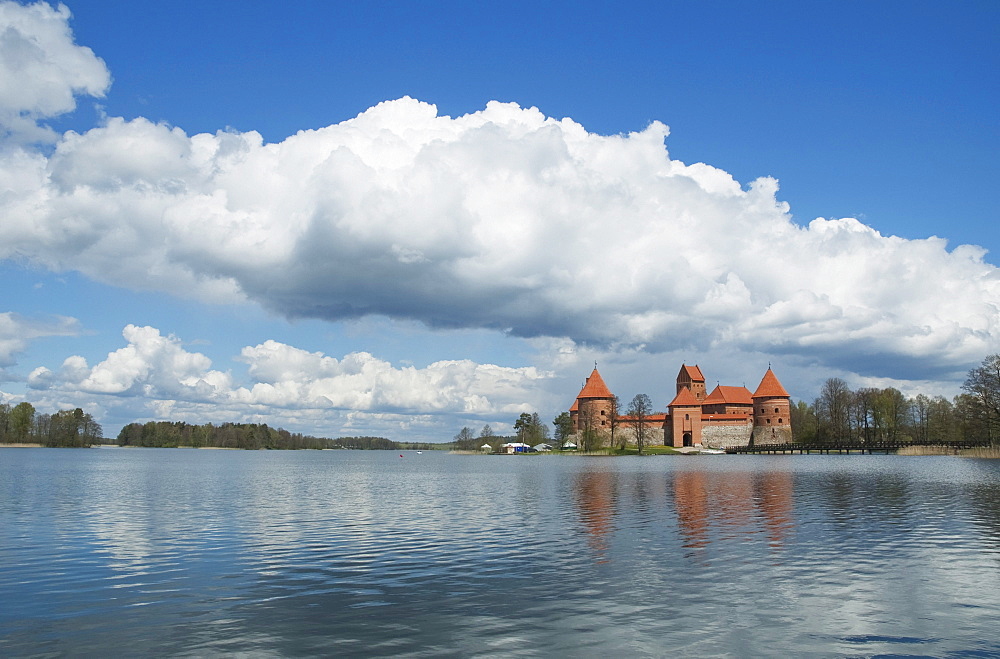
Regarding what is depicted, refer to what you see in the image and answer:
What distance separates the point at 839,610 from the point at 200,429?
205877 millimetres

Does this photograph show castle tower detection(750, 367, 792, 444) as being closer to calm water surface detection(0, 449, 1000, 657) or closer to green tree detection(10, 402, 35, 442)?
calm water surface detection(0, 449, 1000, 657)

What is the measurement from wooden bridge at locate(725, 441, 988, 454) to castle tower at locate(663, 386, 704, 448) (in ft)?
30.7

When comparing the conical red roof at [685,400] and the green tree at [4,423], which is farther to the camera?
the green tree at [4,423]

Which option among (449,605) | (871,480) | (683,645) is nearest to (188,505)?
(449,605)

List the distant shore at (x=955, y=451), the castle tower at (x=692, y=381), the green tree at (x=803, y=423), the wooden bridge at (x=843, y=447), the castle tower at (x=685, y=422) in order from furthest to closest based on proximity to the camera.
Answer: the castle tower at (x=692, y=381) → the castle tower at (x=685, y=422) → the green tree at (x=803, y=423) → the wooden bridge at (x=843, y=447) → the distant shore at (x=955, y=451)

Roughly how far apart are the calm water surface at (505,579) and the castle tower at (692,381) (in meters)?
123

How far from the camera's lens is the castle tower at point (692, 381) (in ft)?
493

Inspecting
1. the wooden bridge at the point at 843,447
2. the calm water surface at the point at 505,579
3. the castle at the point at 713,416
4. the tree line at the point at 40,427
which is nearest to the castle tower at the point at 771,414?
the castle at the point at 713,416

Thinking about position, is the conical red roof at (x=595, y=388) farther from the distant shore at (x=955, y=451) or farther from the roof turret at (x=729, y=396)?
the distant shore at (x=955, y=451)

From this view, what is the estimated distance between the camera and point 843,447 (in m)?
112

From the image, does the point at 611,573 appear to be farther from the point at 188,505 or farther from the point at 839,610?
the point at 188,505

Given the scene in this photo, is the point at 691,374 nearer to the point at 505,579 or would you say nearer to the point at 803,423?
the point at 803,423

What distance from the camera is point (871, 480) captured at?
143 feet

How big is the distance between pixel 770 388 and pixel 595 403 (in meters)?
32.6
